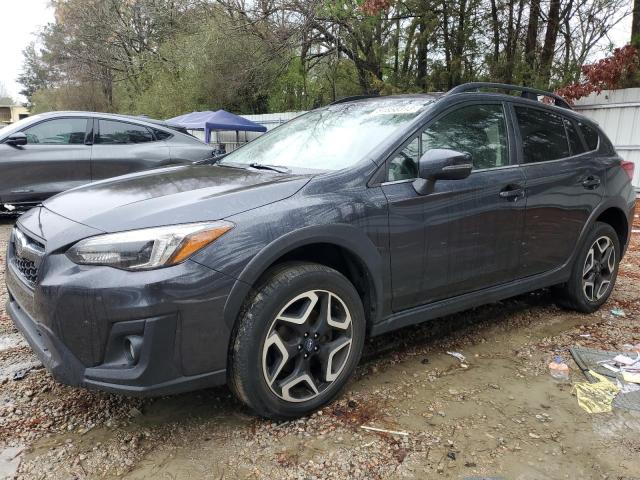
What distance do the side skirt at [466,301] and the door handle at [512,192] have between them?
578 millimetres

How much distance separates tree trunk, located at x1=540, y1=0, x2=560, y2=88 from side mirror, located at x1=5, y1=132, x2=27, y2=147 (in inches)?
430

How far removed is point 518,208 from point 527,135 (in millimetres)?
589

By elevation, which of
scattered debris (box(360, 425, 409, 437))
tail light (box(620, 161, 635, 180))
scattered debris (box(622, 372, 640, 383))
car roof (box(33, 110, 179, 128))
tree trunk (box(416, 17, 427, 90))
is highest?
tree trunk (box(416, 17, 427, 90))

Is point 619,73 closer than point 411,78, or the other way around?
point 619,73

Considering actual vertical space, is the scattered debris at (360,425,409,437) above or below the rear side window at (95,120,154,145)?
below

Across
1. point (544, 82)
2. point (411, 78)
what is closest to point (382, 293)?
point (544, 82)

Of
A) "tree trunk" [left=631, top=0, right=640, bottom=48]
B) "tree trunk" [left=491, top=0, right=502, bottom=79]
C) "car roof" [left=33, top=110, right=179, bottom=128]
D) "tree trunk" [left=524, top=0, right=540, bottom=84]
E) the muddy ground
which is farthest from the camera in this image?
"tree trunk" [left=491, top=0, right=502, bottom=79]

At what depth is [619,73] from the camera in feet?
34.8

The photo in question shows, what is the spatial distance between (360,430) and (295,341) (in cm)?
52

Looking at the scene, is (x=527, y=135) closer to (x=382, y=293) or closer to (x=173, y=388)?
(x=382, y=293)

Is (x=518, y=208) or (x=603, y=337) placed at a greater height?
(x=518, y=208)

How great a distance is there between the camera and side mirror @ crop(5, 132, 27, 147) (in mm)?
6586

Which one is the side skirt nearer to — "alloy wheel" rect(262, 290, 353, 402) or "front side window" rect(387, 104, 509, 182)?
"alloy wheel" rect(262, 290, 353, 402)

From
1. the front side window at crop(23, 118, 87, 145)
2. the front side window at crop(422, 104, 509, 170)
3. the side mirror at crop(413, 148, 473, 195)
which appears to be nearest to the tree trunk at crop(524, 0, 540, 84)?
the front side window at crop(23, 118, 87, 145)
